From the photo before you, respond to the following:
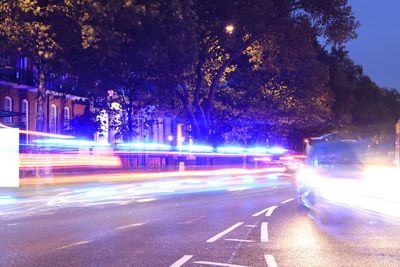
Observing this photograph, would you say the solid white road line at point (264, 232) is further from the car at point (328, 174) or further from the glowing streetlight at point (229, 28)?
the glowing streetlight at point (229, 28)

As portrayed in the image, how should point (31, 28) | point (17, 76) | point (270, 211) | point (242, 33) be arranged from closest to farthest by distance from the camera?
point (270, 211)
point (31, 28)
point (242, 33)
point (17, 76)

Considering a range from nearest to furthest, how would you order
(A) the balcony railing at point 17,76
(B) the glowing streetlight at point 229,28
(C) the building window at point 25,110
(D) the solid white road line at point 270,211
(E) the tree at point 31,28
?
(D) the solid white road line at point 270,211
(E) the tree at point 31,28
(B) the glowing streetlight at point 229,28
(A) the balcony railing at point 17,76
(C) the building window at point 25,110

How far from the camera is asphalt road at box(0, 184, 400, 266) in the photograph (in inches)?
351

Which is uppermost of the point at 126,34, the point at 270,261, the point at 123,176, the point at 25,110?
the point at 126,34

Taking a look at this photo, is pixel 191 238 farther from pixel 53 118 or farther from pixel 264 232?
pixel 53 118

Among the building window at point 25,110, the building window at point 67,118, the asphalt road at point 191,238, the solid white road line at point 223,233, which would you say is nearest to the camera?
the asphalt road at point 191,238

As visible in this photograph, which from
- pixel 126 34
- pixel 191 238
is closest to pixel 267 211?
pixel 191 238

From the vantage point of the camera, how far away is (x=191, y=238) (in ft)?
36.4

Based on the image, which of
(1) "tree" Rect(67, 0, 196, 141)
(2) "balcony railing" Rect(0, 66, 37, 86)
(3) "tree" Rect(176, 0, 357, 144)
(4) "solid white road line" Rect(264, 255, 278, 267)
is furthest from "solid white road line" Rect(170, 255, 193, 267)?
(2) "balcony railing" Rect(0, 66, 37, 86)

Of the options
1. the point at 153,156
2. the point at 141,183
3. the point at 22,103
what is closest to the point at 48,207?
the point at 141,183

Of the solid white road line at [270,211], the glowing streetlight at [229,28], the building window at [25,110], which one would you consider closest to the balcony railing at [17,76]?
the building window at [25,110]

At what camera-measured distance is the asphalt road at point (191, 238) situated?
892cm

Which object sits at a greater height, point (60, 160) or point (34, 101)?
point (34, 101)

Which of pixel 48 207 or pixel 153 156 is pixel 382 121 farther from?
pixel 48 207
